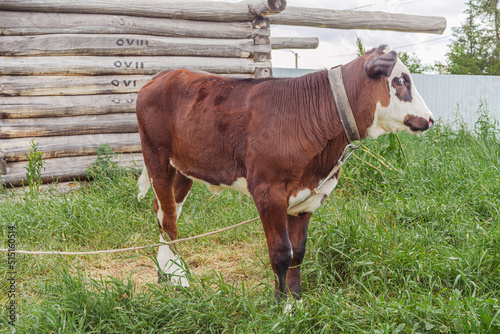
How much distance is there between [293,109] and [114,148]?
4513 mm

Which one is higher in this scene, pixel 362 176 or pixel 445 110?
pixel 362 176

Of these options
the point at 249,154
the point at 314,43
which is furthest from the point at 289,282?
the point at 314,43

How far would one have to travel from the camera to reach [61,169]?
6508 mm

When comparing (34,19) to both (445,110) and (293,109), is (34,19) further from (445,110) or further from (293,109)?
(445,110)

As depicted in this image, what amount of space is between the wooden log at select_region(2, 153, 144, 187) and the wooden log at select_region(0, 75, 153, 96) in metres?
0.76

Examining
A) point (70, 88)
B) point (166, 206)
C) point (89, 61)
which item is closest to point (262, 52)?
point (89, 61)

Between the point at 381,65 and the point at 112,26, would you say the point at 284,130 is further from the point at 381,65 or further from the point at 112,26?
the point at 112,26

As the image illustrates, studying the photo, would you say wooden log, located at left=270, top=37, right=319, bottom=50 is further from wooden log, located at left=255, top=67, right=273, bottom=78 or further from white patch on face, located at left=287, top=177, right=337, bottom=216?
white patch on face, located at left=287, top=177, right=337, bottom=216

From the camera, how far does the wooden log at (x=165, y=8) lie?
6312 mm

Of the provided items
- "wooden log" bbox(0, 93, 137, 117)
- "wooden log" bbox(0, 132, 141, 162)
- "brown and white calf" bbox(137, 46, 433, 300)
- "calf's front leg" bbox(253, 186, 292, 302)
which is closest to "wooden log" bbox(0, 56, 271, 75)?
"wooden log" bbox(0, 93, 137, 117)

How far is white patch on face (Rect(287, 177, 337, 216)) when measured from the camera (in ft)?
9.92

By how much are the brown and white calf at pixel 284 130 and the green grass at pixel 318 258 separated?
0.36 meters

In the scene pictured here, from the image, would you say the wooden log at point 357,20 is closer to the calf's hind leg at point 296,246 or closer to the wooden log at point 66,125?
the wooden log at point 66,125

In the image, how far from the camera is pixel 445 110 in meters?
14.8
